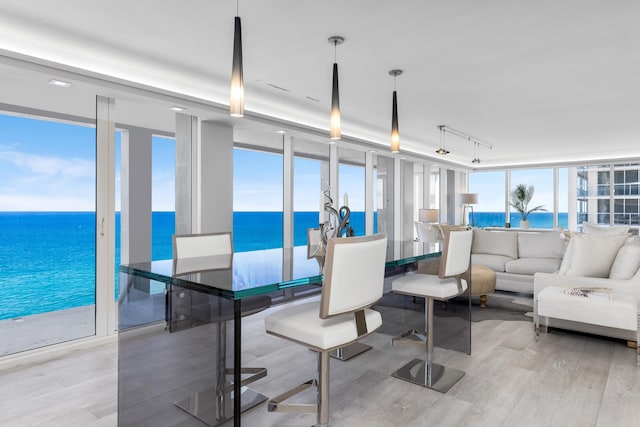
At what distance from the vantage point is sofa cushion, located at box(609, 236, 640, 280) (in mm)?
3500

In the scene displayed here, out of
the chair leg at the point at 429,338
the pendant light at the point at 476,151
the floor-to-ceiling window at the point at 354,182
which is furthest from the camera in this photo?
the pendant light at the point at 476,151

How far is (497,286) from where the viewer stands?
5129 mm

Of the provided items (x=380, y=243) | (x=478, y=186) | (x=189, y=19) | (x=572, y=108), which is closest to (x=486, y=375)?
(x=380, y=243)

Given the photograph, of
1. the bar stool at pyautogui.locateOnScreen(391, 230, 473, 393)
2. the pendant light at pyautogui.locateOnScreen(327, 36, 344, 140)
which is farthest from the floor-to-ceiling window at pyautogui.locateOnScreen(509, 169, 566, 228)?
the pendant light at pyautogui.locateOnScreen(327, 36, 344, 140)

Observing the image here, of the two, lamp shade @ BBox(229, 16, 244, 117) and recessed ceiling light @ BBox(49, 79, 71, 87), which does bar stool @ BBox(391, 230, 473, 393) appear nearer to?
lamp shade @ BBox(229, 16, 244, 117)

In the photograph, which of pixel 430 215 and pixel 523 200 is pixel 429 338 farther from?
pixel 523 200

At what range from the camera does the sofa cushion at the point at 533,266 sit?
4953mm

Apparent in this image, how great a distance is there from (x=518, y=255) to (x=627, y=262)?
6.72 ft

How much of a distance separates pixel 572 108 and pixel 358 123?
110 inches

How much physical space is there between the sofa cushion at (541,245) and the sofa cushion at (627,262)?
161 cm

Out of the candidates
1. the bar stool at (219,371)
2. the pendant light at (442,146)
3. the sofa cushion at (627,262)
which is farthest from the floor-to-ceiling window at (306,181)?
the sofa cushion at (627,262)

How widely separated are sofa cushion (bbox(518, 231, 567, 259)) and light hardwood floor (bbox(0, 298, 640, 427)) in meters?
2.02

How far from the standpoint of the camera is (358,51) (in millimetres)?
3104

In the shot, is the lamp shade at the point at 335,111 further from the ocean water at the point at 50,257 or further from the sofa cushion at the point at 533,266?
the sofa cushion at the point at 533,266
